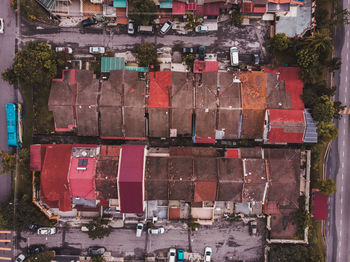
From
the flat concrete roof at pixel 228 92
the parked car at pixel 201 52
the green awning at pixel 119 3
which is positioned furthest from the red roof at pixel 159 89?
the green awning at pixel 119 3

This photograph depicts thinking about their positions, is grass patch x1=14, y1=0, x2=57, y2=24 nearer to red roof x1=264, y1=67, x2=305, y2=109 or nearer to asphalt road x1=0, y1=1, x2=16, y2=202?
asphalt road x1=0, y1=1, x2=16, y2=202

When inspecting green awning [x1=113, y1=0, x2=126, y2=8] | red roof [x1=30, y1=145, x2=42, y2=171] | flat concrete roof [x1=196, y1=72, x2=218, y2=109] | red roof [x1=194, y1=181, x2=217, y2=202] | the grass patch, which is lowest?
red roof [x1=194, y1=181, x2=217, y2=202]

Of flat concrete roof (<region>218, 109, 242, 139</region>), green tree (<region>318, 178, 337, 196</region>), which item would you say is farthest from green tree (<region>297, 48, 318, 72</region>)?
green tree (<region>318, 178, 337, 196</region>)

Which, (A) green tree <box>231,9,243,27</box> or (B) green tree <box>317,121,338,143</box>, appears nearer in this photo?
(B) green tree <box>317,121,338,143</box>

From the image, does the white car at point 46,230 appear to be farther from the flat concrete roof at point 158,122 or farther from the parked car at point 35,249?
the flat concrete roof at point 158,122

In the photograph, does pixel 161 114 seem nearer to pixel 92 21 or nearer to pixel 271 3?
pixel 92 21

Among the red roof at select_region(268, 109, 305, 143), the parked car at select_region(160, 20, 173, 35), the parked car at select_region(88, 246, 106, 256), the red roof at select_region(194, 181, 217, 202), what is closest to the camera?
the red roof at select_region(194, 181, 217, 202)

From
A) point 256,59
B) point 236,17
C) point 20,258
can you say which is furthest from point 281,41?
point 20,258
